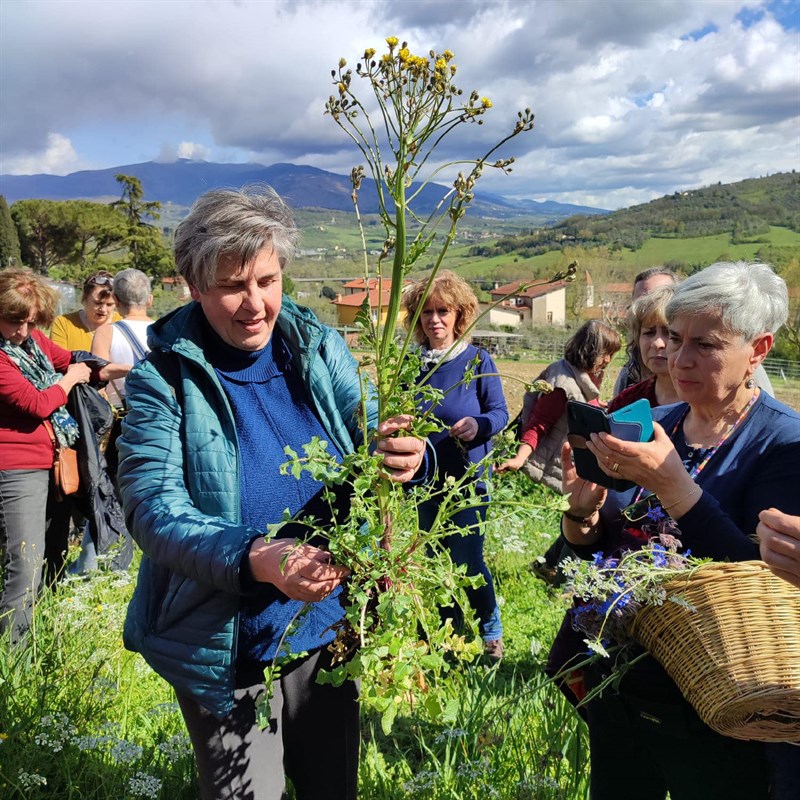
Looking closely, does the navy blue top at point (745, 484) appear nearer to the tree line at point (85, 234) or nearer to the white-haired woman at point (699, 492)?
the white-haired woman at point (699, 492)

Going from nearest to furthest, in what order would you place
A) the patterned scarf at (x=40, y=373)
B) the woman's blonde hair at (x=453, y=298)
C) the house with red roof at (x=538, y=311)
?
1. the patterned scarf at (x=40, y=373)
2. the woman's blonde hair at (x=453, y=298)
3. the house with red roof at (x=538, y=311)

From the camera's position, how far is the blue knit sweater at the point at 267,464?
1771 millimetres

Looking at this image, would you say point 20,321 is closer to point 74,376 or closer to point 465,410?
point 74,376

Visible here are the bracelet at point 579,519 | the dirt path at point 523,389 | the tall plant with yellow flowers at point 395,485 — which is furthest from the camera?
the dirt path at point 523,389

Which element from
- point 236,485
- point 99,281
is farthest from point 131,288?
point 236,485

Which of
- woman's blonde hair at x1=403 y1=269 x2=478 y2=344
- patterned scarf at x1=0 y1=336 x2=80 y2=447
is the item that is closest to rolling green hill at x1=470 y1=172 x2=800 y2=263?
woman's blonde hair at x1=403 y1=269 x2=478 y2=344

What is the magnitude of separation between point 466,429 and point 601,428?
5.99ft

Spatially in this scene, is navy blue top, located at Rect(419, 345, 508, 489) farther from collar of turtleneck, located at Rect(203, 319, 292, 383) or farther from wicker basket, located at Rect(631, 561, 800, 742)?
wicker basket, located at Rect(631, 561, 800, 742)

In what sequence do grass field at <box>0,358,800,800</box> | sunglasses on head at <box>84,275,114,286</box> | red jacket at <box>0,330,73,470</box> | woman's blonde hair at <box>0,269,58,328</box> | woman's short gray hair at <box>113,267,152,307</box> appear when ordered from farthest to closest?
sunglasses on head at <box>84,275,114,286</box>, woman's short gray hair at <box>113,267,152,307</box>, woman's blonde hair at <box>0,269,58,328</box>, red jacket at <box>0,330,73,470</box>, grass field at <box>0,358,800,800</box>

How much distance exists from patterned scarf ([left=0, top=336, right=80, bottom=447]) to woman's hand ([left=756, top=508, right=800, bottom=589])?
350cm

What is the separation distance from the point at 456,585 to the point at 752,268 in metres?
1.34

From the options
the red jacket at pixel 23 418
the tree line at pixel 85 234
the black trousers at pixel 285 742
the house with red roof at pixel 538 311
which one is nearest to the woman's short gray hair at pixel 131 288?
the red jacket at pixel 23 418

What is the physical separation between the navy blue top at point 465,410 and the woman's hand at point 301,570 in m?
2.17

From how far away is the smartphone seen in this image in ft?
5.59
